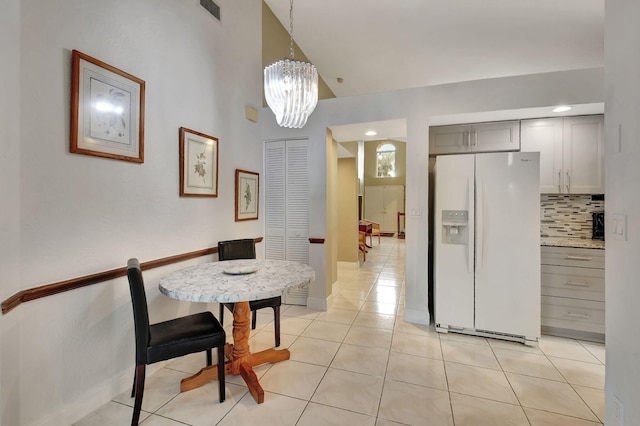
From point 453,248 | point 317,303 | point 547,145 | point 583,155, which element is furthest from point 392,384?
point 583,155

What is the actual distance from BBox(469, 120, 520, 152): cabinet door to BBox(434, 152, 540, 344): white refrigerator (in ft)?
1.95

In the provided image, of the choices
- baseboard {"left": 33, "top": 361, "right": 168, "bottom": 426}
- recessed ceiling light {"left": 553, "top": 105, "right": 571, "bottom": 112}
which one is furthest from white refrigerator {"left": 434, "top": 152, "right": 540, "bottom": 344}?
baseboard {"left": 33, "top": 361, "right": 168, "bottom": 426}

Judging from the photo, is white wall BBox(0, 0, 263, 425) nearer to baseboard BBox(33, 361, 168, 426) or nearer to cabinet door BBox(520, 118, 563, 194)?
baseboard BBox(33, 361, 168, 426)

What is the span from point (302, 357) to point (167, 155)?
2067mm

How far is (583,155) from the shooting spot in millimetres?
2891

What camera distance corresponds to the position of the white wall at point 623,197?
114 cm

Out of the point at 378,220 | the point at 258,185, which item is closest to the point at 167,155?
the point at 258,185

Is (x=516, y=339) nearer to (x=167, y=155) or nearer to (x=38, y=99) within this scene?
(x=167, y=155)

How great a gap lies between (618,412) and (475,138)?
2.69 meters

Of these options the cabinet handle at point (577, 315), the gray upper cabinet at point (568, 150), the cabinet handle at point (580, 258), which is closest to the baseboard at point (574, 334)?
the cabinet handle at point (577, 315)

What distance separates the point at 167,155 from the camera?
2.25 meters

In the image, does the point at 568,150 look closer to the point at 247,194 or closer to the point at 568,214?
the point at 568,214

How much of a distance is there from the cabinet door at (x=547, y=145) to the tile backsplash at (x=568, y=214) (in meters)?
0.34

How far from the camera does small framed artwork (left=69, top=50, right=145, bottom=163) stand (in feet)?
5.26
